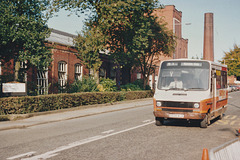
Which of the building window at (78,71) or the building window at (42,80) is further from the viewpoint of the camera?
the building window at (78,71)

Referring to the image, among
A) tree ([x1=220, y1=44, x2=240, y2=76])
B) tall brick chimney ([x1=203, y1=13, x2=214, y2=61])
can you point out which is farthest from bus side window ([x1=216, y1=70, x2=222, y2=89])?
tree ([x1=220, y1=44, x2=240, y2=76])

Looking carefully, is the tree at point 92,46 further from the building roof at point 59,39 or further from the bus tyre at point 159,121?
the bus tyre at point 159,121

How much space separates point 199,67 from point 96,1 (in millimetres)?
16079

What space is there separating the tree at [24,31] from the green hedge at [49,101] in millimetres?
2029

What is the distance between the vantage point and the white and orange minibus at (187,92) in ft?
35.6

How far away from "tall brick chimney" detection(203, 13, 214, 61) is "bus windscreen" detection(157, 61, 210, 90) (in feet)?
140

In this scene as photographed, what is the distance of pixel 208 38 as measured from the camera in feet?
172

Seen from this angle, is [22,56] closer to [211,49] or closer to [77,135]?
[77,135]

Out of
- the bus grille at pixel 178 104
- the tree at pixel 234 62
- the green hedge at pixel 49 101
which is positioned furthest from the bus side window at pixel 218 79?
the tree at pixel 234 62

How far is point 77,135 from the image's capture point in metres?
9.84

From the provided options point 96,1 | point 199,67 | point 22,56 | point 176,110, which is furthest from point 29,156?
point 96,1

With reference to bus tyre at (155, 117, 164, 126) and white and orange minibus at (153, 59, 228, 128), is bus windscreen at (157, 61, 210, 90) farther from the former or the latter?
bus tyre at (155, 117, 164, 126)

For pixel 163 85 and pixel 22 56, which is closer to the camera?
pixel 163 85

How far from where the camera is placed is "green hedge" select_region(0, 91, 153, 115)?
15020 millimetres
